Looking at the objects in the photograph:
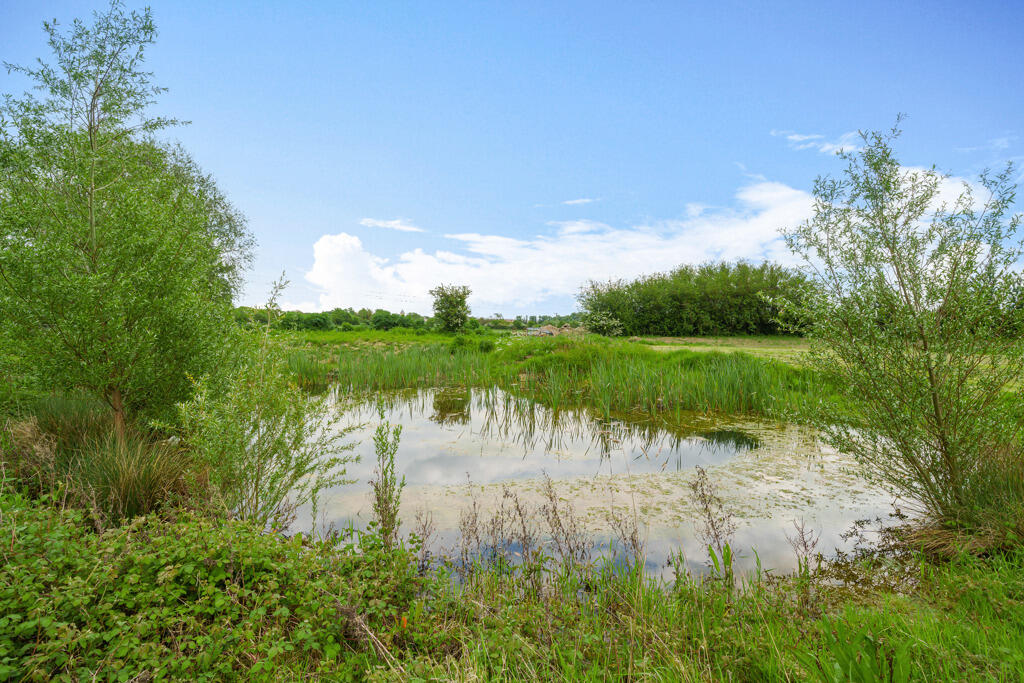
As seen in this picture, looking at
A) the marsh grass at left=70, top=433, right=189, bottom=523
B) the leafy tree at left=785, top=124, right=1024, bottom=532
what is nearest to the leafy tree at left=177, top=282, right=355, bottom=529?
the marsh grass at left=70, top=433, right=189, bottom=523

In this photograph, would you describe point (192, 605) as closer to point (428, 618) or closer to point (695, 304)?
point (428, 618)

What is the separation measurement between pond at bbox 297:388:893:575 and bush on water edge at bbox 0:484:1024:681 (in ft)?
2.39

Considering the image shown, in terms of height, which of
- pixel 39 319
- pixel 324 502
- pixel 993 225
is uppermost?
pixel 993 225

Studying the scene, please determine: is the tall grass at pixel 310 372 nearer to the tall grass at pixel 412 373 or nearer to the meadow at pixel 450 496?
the tall grass at pixel 412 373

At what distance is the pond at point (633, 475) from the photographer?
4254 millimetres

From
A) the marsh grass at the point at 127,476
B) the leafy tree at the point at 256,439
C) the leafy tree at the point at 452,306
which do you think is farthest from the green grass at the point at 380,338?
the leafy tree at the point at 256,439

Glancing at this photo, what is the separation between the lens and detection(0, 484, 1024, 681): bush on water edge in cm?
218

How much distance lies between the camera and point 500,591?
316 cm

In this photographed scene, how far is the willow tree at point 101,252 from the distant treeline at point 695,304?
64.0 feet

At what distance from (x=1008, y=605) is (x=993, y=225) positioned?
3.00 meters

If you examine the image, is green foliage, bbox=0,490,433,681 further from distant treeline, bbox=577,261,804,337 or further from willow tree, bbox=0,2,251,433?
distant treeline, bbox=577,261,804,337

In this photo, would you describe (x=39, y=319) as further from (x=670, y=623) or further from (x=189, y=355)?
(x=670, y=623)

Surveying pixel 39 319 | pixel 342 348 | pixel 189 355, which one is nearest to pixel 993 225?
pixel 189 355

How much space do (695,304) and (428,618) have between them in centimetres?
2344
